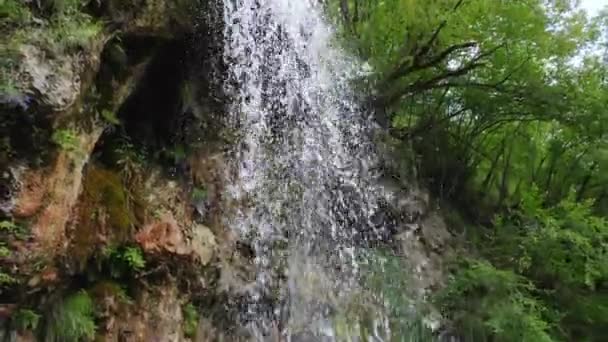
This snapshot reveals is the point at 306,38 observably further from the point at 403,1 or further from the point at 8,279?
the point at 8,279

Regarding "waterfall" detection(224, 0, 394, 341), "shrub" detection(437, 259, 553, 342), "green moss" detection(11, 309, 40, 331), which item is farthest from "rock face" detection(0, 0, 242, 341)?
"shrub" detection(437, 259, 553, 342)

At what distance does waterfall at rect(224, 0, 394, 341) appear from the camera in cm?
629

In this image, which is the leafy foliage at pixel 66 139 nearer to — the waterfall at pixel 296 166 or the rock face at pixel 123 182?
the rock face at pixel 123 182

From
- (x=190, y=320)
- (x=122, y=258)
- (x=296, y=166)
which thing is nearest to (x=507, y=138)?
(x=296, y=166)

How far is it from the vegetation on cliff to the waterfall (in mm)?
1019

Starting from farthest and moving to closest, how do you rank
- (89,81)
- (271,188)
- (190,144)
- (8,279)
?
(271,188) < (190,144) < (89,81) < (8,279)

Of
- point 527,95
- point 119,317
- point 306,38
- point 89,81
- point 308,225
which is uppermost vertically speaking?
point 306,38

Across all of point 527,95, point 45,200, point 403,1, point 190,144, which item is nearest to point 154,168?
point 190,144

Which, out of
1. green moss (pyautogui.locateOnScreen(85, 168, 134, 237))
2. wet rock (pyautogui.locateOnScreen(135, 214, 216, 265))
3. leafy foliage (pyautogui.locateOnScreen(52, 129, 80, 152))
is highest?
leafy foliage (pyautogui.locateOnScreen(52, 129, 80, 152))

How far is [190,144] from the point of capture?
6.08 metres

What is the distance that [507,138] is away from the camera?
1030 centimetres

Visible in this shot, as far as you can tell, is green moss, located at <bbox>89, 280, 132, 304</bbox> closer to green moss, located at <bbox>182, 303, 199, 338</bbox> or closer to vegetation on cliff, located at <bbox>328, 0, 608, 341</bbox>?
green moss, located at <bbox>182, 303, 199, 338</bbox>

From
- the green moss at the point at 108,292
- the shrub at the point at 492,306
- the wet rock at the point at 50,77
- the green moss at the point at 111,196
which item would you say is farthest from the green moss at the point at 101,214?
the shrub at the point at 492,306

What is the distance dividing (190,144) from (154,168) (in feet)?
2.08
